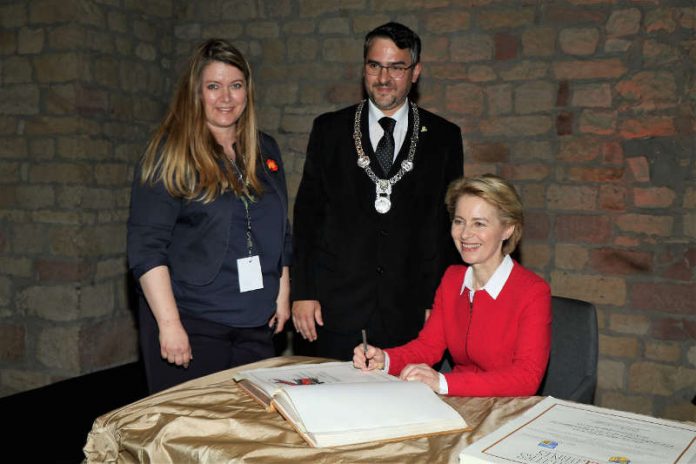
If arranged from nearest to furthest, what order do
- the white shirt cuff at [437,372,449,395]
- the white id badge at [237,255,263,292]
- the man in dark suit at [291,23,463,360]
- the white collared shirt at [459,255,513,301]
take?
1. the white shirt cuff at [437,372,449,395]
2. the white collared shirt at [459,255,513,301]
3. the white id badge at [237,255,263,292]
4. the man in dark suit at [291,23,463,360]

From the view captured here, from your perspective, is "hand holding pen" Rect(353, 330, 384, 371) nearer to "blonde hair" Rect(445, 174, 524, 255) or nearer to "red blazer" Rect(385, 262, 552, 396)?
"red blazer" Rect(385, 262, 552, 396)

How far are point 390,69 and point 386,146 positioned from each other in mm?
268

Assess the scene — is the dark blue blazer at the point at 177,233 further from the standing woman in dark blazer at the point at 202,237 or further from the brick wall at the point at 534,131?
the brick wall at the point at 534,131

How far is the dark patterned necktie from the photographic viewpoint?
2439 mm

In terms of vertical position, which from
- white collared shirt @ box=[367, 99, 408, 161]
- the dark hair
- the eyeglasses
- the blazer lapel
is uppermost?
the dark hair

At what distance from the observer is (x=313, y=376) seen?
5.25 feet

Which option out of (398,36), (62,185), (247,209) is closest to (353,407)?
(247,209)

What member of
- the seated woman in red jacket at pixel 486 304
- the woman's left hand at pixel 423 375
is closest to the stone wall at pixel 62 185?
the seated woman in red jacket at pixel 486 304

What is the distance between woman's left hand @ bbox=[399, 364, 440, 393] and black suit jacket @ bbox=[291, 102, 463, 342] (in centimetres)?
78

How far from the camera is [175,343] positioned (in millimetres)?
2057

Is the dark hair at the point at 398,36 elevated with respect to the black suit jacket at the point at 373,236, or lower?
elevated

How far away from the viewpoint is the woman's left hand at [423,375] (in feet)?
5.31

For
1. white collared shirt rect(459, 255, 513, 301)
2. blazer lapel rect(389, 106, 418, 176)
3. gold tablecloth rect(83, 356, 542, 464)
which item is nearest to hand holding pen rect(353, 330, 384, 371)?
gold tablecloth rect(83, 356, 542, 464)

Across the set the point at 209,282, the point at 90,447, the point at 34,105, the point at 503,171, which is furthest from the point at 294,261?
the point at 34,105
